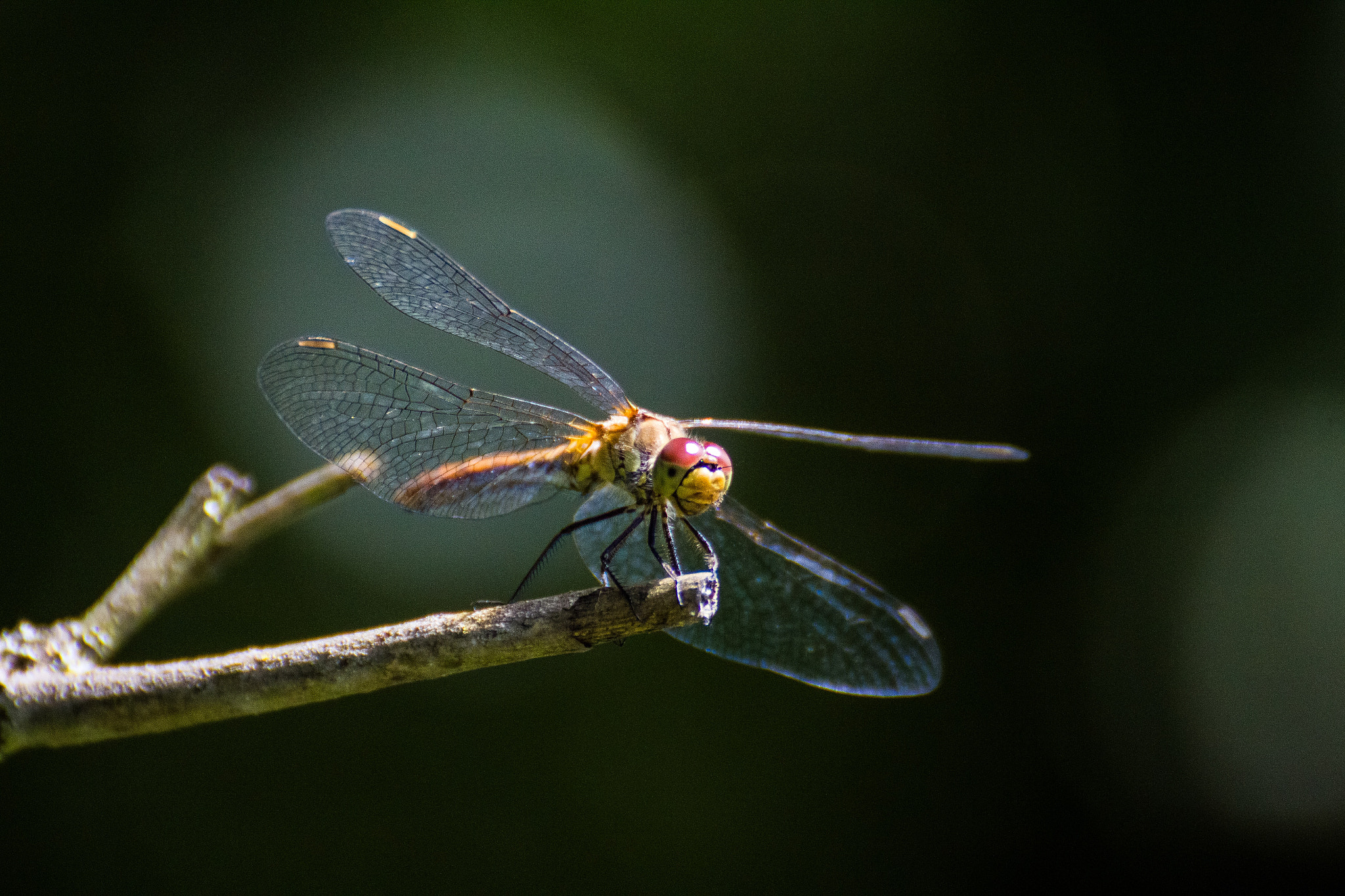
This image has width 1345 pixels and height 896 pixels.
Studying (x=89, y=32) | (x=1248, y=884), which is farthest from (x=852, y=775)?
(x=89, y=32)

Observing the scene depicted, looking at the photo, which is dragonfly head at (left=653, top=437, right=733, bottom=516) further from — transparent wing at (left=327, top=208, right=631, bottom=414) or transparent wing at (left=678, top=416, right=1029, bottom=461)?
transparent wing at (left=327, top=208, right=631, bottom=414)

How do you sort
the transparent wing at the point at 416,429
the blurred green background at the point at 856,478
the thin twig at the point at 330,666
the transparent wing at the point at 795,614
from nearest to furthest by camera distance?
the thin twig at the point at 330,666, the transparent wing at the point at 416,429, the transparent wing at the point at 795,614, the blurred green background at the point at 856,478

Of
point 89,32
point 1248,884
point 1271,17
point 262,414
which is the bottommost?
point 1248,884

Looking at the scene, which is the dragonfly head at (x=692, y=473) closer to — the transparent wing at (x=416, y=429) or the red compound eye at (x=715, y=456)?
the red compound eye at (x=715, y=456)

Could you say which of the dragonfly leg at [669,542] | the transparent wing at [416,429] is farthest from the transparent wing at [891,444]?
the transparent wing at [416,429]

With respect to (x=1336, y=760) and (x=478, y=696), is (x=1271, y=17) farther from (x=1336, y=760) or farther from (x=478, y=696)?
(x=478, y=696)
